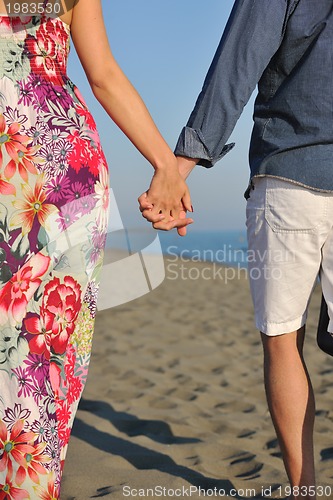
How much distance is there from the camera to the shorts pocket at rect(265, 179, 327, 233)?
2277 mm

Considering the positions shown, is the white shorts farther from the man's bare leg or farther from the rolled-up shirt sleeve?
the rolled-up shirt sleeve

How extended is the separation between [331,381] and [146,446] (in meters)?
1.79

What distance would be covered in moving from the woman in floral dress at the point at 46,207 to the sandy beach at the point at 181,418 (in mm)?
1161

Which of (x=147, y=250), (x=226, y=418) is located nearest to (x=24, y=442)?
(x=147, y=250)

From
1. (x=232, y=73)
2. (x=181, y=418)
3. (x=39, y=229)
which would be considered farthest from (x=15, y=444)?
(x=181, y=418)

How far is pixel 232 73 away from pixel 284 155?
1.03 feet

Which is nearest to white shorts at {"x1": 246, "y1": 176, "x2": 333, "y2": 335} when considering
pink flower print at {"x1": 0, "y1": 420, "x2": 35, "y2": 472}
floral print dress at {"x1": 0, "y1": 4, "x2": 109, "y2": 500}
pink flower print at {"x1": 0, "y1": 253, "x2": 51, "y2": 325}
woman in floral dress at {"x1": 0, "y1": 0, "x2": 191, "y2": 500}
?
woman in floral dress at {"x1": 0, "y1": 0, "x2": 191, "y2": 500}

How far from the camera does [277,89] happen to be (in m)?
2.34

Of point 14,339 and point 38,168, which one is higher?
point 38,168

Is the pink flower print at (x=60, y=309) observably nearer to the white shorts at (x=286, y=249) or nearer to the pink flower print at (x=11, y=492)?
the pink flower print at (x=11, y=492)

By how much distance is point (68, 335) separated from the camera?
200cm

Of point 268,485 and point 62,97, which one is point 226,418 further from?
point 62,97

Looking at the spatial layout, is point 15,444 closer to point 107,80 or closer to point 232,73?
point 107,80

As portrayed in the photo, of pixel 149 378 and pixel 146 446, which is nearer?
pixel 146 446
